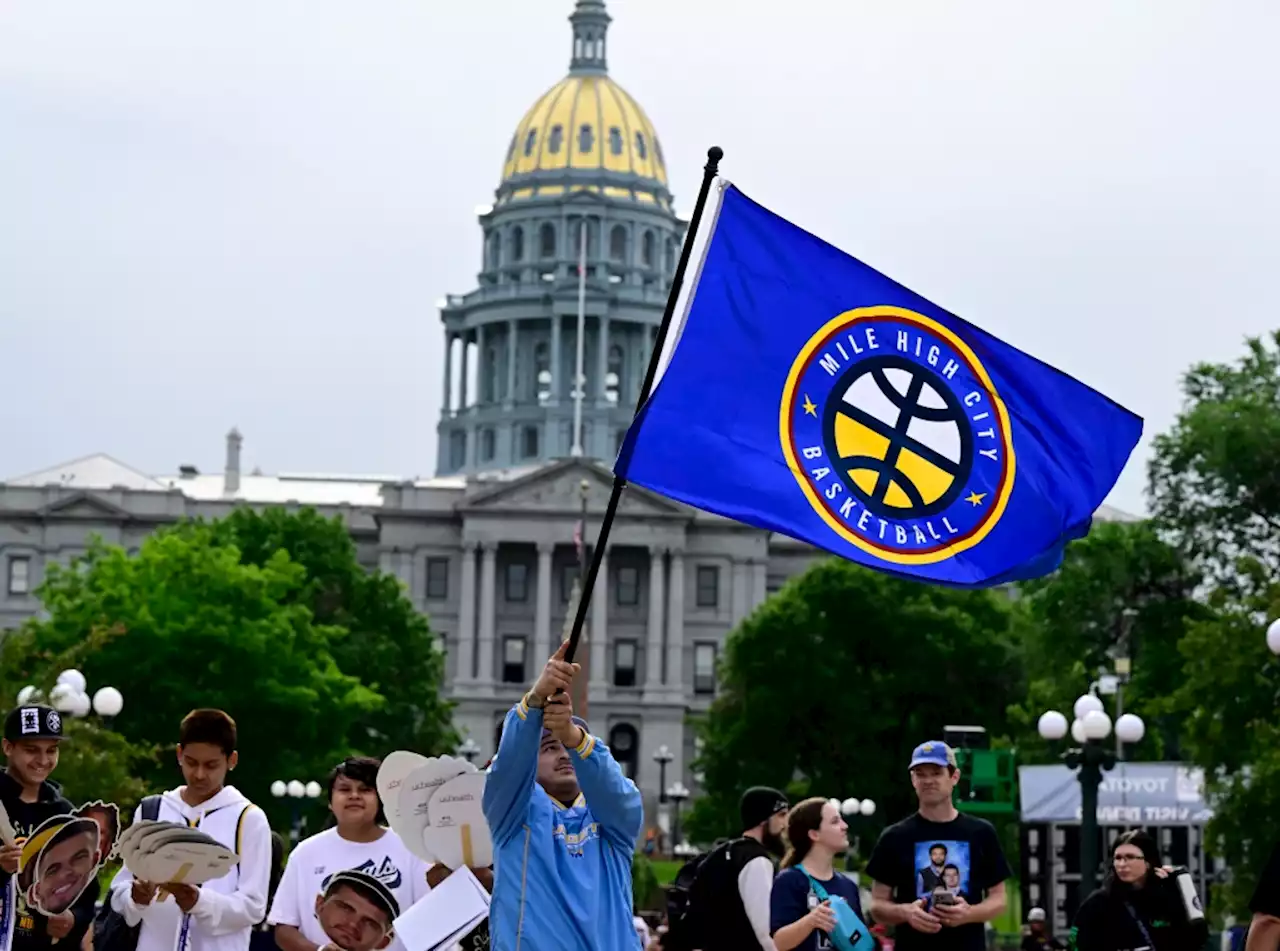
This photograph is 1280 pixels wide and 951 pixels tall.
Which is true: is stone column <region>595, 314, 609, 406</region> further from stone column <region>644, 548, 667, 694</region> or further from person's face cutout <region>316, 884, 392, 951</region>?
person's face cutout <region>316, 884, 392, 951</region>

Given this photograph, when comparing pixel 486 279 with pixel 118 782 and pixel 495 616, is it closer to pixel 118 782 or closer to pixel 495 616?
pixel 495 616

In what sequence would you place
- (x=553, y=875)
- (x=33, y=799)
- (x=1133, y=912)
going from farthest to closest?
(x=1133, y=912) → (x=33, y=799) → (x=553, y=875)

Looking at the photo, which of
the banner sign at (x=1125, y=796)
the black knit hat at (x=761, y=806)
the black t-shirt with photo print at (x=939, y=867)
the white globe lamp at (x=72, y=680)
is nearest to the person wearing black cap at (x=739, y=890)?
the black knit hat at (x=761, y=806)

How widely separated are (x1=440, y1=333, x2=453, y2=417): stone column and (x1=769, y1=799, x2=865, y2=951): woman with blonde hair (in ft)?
486

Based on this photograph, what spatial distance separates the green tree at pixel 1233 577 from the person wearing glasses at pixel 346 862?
32.5m

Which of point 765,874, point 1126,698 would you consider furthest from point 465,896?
point 1126,698

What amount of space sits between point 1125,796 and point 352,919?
31.1 metres

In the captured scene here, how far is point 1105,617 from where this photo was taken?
74.7 meters

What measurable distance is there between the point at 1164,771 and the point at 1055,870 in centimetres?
749

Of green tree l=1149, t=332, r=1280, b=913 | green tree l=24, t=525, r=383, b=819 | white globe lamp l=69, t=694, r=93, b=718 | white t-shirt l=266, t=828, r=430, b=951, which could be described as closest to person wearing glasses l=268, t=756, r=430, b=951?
white t-shirt l=266, t=828, r=430, b=951

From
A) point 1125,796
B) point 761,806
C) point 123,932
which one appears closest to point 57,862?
point 123,932

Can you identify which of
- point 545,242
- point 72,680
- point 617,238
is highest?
point 617,238

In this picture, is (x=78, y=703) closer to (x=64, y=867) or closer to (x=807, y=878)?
(x=807, y=878)

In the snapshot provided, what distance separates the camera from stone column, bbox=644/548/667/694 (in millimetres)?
133500
